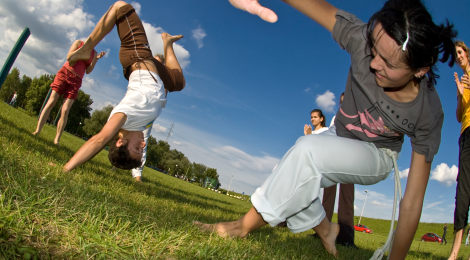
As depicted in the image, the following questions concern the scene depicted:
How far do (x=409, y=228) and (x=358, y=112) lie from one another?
1.02 meters

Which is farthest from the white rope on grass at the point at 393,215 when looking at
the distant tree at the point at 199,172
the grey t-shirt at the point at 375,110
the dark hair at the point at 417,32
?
the distant tree at the point at 199,172

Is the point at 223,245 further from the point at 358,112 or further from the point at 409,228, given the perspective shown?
the point at 358,112

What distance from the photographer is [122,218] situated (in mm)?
1996

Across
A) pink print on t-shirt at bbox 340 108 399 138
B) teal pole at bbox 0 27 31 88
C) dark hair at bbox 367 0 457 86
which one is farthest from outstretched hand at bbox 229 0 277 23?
teal pole at bbox 0 27 31 88

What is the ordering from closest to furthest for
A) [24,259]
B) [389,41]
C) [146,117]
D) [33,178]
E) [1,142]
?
1. [24,259]
2. [389,41]
3. [33,178]
4. [1,142]
5. [146,117]

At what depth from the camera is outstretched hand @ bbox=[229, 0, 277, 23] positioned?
157 cm

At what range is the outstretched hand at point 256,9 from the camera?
1565 mm

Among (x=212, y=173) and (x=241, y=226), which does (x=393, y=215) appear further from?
(x=212, y=173)

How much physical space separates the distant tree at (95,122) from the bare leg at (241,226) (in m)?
78.8

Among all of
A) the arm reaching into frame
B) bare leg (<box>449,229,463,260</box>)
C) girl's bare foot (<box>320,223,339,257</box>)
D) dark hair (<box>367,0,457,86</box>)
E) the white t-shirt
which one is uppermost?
the arm reaching into frame

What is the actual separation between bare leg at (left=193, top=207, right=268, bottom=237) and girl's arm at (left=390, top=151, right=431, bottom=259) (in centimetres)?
107

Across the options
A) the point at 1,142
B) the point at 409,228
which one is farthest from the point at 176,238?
the point at 1,142

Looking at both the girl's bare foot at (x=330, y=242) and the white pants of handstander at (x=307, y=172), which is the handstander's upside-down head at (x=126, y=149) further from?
the girl's bare foot at (x=330, y=242)

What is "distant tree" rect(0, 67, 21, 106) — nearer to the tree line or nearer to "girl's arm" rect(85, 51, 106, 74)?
the tree line
